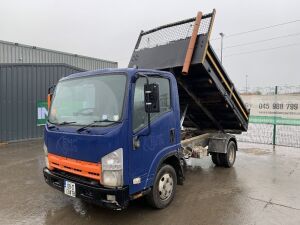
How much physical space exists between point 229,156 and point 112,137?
4543 millimetres

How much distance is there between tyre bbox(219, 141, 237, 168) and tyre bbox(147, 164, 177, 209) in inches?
107

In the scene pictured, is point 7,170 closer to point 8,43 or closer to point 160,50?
point 160,50

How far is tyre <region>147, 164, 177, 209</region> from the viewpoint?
4117mm

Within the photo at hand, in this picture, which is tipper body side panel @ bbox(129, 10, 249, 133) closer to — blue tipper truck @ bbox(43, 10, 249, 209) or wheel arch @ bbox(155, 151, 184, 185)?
blue tipper truck @ bbox(43, 10, 249, 209)

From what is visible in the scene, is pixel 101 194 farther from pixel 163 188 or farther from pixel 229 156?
pixel 229 156

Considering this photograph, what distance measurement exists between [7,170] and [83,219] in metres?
3.87

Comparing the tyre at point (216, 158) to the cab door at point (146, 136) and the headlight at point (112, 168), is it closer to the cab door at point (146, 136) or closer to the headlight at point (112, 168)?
the cab door at point (146, 136)

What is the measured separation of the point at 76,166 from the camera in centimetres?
373

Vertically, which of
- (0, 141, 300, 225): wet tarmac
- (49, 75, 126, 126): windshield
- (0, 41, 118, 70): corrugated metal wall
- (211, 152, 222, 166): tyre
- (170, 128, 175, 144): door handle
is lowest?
(0, 141, 300, 225): wet tarmac

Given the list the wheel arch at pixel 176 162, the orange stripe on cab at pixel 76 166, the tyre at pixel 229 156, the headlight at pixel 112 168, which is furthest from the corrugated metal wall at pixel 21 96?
the headlight at pixel 112 168

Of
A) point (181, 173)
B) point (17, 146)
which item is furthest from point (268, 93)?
point (17, 146)

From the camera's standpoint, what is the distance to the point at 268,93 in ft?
34.0

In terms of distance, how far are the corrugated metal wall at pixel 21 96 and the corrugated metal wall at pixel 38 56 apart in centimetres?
455

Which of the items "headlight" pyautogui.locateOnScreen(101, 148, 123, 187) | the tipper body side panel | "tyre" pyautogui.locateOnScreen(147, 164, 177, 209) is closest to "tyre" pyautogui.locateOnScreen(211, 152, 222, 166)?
the tipper body side panel
